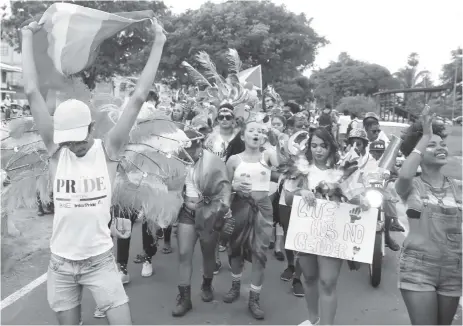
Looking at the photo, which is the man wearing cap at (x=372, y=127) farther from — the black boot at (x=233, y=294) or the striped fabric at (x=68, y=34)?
the striped fabric at (x=68, y=34)

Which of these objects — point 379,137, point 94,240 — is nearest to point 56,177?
point 94,240

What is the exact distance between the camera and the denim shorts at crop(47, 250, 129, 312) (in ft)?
8.86

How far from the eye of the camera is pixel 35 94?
114 inches

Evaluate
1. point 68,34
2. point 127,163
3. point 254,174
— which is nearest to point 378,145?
point 254,174

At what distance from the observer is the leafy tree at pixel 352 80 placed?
68125 millimetres

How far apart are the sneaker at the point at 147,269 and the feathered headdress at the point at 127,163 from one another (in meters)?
1.30

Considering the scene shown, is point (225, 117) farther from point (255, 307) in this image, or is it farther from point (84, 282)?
point (84, 282)

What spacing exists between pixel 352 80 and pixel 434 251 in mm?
68975

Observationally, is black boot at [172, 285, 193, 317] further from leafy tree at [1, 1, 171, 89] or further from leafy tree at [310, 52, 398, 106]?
leafy tree at [310, 52, 398, 106]

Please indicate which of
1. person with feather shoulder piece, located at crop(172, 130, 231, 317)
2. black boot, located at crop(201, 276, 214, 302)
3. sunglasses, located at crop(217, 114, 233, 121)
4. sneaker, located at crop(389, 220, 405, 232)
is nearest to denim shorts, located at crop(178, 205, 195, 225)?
person with feather shoulder piece, located at crop(172, 130, 231, 317)

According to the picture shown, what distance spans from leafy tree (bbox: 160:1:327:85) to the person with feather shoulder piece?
18.4m

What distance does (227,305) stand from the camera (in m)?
4.56

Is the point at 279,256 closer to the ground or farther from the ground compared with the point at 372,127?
closer to the ground

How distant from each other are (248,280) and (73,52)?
10.2 ft
